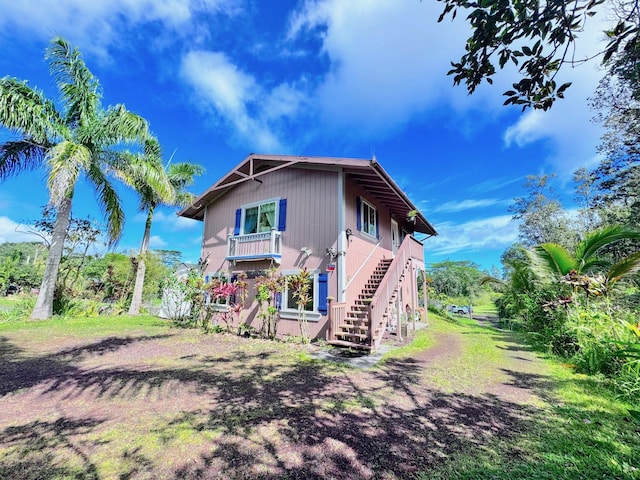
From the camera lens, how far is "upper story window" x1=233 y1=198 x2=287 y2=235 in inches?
429

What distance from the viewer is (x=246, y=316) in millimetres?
11234

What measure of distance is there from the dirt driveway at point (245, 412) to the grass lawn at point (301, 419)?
0.02 m

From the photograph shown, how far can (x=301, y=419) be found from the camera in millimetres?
3768

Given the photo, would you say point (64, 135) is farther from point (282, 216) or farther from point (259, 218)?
point (282, 216)

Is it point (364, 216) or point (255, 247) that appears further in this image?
point (364, 216)

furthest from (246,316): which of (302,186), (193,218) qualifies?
(193,218)

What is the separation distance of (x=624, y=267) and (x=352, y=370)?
7175mm

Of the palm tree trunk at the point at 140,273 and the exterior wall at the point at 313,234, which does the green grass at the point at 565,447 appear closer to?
the exterior wall at the point at 313,234

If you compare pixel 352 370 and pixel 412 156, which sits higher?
pixel 412 156

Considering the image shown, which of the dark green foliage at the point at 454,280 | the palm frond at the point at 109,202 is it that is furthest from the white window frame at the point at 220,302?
the dark green foliage at the point at 454,280

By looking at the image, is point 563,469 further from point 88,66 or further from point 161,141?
point 161,141

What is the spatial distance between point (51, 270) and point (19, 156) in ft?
16.2

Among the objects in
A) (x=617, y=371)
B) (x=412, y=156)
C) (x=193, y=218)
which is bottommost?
(x=617, y=371)

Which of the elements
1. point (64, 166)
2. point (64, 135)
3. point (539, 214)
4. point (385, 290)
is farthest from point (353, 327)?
point (539, 214)
